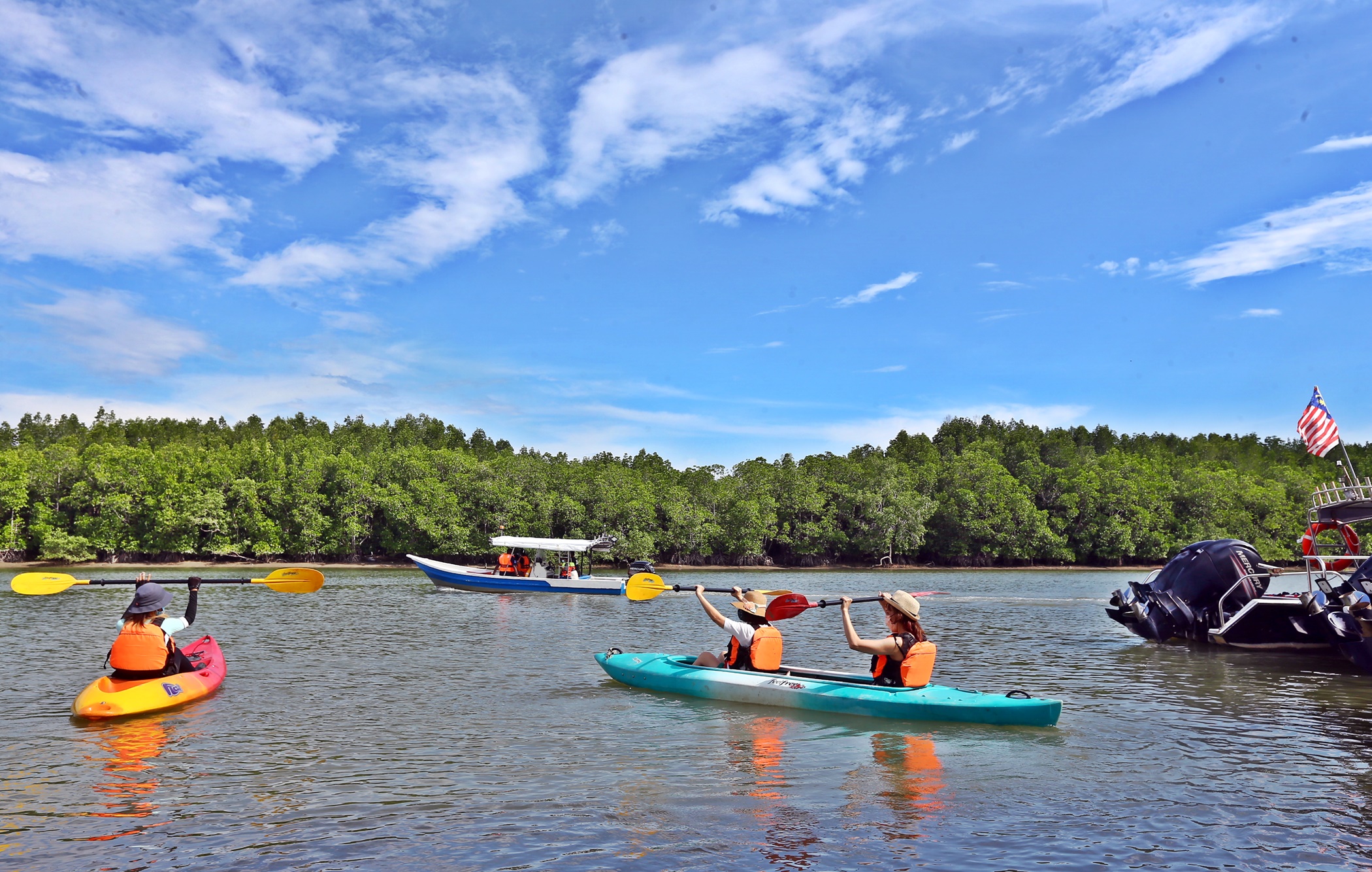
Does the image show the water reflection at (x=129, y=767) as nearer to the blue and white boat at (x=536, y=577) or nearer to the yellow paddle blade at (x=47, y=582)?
the yellow paddle blade at (x=47, y=582)

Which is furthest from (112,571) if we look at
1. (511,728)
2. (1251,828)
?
(1251,828)

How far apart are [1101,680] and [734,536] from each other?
208 feet

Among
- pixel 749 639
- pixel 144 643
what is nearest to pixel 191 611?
pixel 144 643

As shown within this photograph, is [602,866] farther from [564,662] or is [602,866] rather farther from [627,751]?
[564,662]

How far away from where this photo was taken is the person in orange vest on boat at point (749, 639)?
579 inches

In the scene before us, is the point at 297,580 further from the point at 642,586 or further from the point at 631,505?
the point at 631,505

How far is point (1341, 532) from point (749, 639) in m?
16.7

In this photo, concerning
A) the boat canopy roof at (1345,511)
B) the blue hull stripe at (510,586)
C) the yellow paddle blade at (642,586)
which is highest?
the boat canopy roof at (1345,511)

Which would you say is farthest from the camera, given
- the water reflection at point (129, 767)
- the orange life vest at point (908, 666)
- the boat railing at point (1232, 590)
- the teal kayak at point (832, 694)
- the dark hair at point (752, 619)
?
the boat railing at point (1232, 590)

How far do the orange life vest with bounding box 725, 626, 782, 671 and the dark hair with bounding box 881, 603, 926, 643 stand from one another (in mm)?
2244

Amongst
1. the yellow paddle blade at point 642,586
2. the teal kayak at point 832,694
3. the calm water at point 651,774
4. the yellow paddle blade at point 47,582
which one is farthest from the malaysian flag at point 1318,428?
the yellow paddle blade at point 47,582

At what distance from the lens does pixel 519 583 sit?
39.7m

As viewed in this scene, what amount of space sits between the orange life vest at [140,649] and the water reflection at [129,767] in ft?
2.80

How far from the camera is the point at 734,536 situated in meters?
80.2
